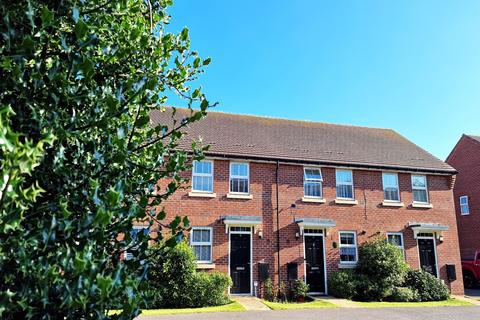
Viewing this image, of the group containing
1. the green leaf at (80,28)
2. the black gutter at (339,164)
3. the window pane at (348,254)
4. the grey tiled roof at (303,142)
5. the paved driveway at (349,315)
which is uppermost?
the grey tiled roof at (303,142)

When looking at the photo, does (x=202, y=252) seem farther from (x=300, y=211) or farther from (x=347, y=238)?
(x=347, y=238)

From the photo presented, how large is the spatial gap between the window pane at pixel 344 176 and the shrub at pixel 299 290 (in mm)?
5206

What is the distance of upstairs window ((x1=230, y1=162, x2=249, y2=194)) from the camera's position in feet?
56.1

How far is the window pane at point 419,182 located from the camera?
773 inches

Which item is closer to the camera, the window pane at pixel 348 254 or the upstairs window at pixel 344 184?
the window pane at pixel 348 254

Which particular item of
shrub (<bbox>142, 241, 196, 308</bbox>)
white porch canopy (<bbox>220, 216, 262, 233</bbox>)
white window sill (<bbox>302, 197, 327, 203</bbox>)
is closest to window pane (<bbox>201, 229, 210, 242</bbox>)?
white porch canopy (<bbox>220, 216, 262, 233</bbox>)

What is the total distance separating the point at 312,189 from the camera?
1808 cm

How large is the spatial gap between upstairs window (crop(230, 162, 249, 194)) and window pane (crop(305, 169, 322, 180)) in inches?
113

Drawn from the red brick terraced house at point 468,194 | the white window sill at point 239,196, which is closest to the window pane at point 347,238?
the white window sill at point 239,196

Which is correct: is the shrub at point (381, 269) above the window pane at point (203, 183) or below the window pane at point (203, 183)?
below

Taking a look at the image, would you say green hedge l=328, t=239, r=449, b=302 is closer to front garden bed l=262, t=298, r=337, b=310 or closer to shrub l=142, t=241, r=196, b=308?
front garden bed l=262, t=298, r=337, b=310

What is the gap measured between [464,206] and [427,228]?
9.98 m

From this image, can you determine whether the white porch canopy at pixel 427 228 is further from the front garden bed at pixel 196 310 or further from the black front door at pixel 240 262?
the front garden bed at pixel 196 310

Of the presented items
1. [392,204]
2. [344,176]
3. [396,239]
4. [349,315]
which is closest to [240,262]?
[349,315]
